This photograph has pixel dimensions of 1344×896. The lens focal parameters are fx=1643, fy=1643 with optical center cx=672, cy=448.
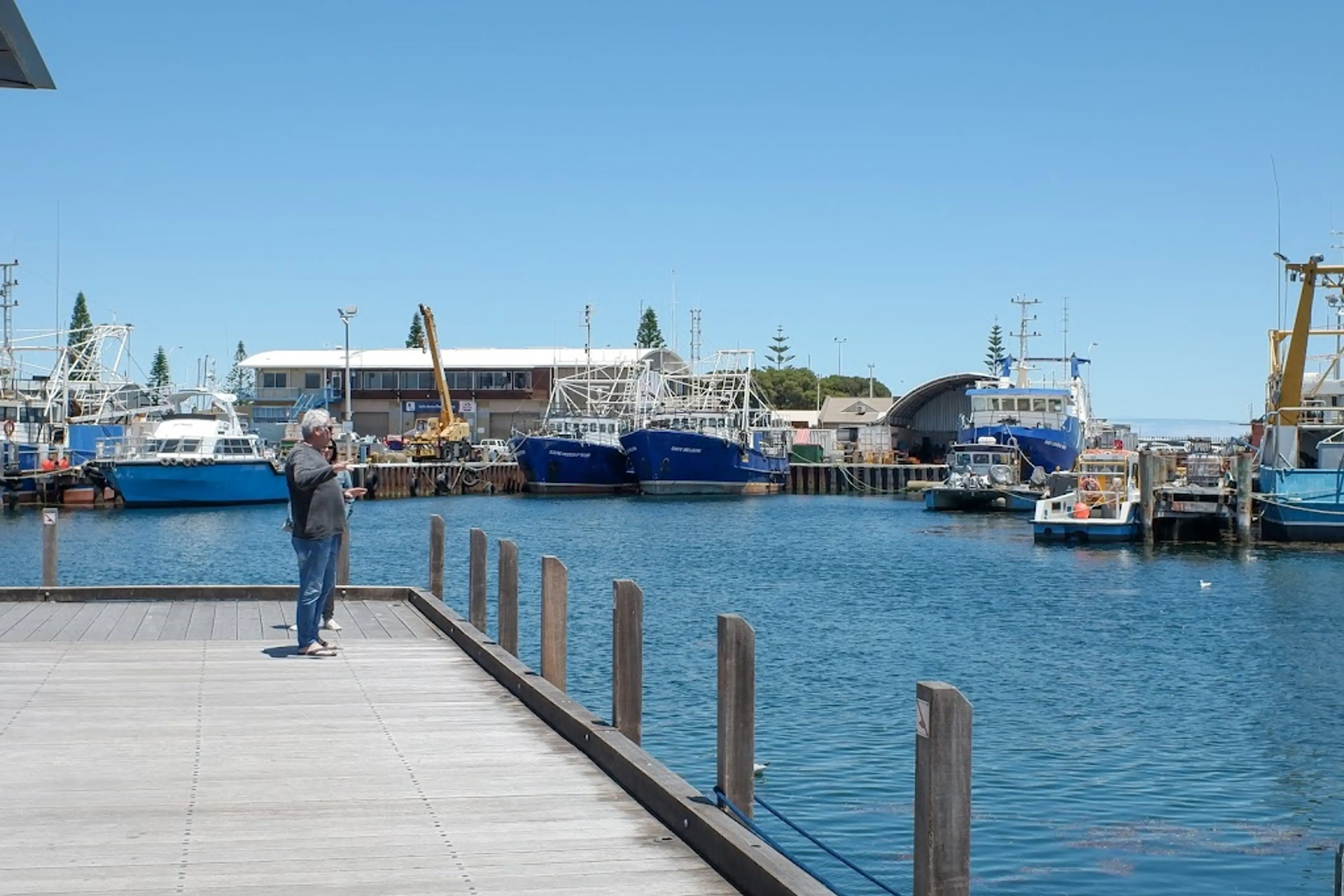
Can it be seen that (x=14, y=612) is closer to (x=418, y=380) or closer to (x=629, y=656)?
(x=629, y=656)

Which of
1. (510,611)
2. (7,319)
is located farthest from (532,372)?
(510,611)

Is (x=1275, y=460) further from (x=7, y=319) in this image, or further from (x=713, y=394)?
(x=7, y=319)

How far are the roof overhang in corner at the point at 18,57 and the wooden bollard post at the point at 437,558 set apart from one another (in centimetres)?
787

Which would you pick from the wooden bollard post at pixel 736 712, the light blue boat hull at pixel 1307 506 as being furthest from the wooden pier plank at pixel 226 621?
the light blue boat hull at pixel 1307 506

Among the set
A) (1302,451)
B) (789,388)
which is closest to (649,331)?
(789,388)

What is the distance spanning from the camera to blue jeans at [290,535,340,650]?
1301 centimetres

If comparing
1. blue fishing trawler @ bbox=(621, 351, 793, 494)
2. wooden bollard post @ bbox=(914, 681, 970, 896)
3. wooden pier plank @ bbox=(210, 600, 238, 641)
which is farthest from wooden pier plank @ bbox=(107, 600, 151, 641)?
blue fishing trawler @ bbox=(621, 351, 793, 494)

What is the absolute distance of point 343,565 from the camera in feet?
56.9

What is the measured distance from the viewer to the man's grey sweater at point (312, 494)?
12.9m

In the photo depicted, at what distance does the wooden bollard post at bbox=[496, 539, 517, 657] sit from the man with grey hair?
136cm

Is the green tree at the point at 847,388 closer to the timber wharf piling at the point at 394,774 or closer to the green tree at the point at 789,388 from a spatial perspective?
the green tree at the point at 789,388

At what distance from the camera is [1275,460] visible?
4988 cm

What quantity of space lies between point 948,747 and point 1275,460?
47194mm

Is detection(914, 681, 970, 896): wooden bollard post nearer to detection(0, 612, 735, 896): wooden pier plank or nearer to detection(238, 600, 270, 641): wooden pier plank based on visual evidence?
detection(0, 612, 735, 896): wooden pier plank
